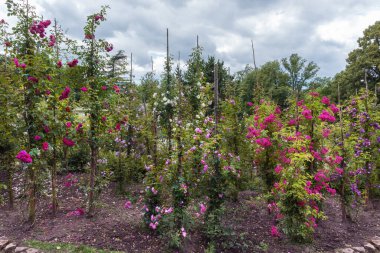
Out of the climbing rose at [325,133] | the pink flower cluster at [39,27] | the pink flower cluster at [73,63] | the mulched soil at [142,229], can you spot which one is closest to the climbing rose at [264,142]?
the climbing rose at [325,133]

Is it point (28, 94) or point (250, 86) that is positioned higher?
point (250, 86)

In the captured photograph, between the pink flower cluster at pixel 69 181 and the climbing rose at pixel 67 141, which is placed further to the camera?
the pink flower cluster at pixel 69 181

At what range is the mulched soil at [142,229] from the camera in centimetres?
415

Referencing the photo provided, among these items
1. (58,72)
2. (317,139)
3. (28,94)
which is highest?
(58,72)

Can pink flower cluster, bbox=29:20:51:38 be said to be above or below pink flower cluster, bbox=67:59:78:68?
above

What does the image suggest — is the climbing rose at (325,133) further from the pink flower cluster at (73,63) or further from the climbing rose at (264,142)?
the pink flower cluster at (73,63)

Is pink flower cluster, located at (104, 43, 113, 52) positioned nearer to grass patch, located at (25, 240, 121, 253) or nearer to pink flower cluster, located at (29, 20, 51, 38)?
pink flower cluster, located at (29, 20, 51, 38)

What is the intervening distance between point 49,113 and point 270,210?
15.2 feet

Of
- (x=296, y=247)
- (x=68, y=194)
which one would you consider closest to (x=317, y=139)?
(x=296, y=247)

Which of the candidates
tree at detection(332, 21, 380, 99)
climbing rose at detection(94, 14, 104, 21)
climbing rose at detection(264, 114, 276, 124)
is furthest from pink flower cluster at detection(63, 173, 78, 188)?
tree at detection(332, 21, 380, 99)

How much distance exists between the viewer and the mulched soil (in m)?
4.15

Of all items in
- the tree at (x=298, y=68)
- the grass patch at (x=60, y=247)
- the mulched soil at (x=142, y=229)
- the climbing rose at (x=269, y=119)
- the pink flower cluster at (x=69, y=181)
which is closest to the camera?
the grass patch at (x=60, y=247)

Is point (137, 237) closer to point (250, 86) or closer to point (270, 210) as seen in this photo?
point (270, 210)

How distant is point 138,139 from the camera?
25.7ft
